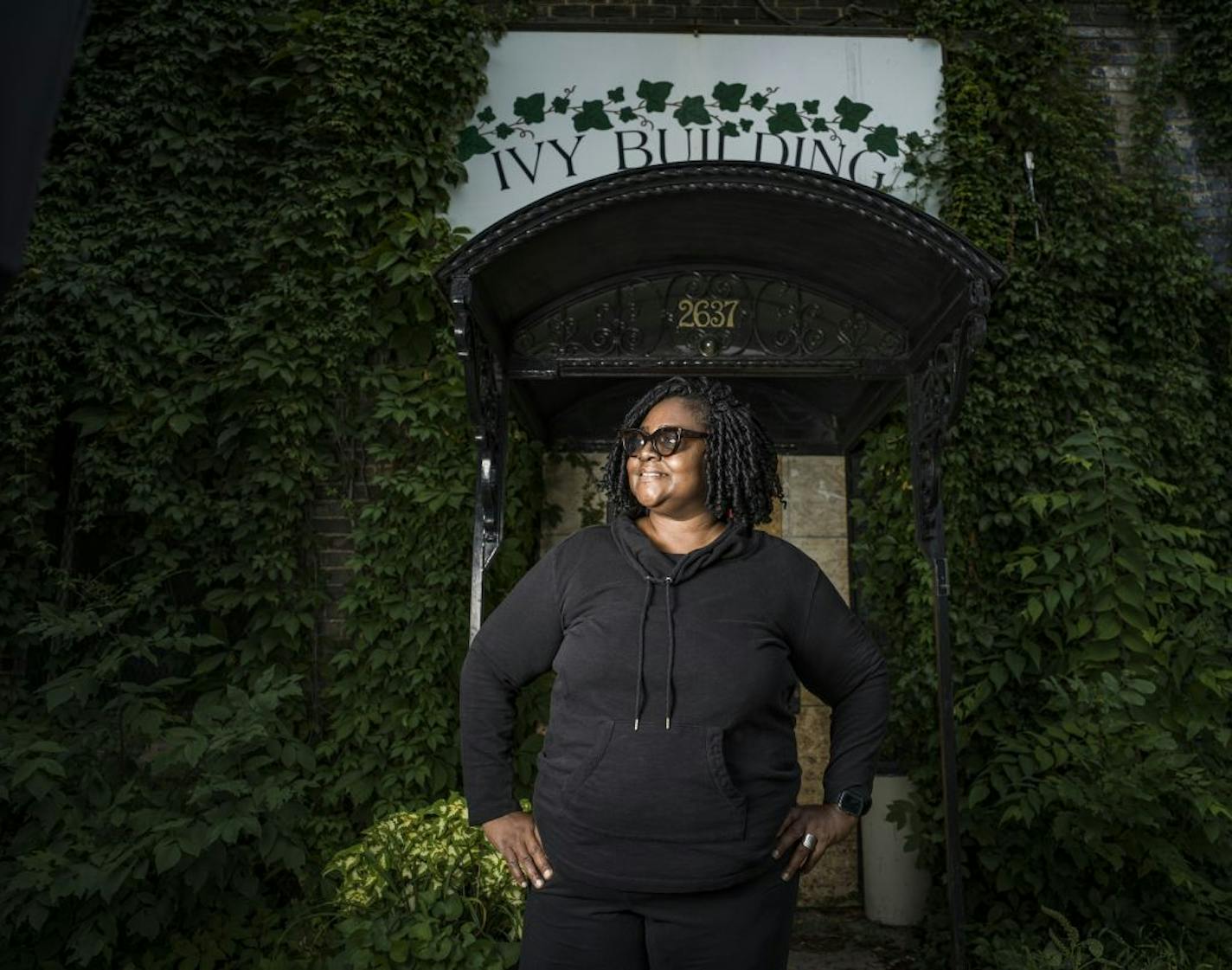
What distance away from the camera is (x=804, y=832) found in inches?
78.7

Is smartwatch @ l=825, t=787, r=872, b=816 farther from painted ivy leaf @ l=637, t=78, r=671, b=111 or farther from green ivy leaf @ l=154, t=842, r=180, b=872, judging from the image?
painted ivy leaf @ l=637, t=78, r=671, b=111

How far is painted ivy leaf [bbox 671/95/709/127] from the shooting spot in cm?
532

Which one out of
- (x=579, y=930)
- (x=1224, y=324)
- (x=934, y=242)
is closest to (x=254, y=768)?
(x=579, y=930)

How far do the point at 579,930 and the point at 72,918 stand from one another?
2.88 m

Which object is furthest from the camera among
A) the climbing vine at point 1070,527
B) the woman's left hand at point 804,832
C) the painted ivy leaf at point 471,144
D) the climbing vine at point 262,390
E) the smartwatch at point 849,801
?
the painted ivy leaf at point 471,144

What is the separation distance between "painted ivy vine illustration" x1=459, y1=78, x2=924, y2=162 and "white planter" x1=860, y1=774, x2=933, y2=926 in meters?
3.54

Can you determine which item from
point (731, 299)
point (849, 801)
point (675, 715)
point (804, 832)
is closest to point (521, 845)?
point (675, 715)

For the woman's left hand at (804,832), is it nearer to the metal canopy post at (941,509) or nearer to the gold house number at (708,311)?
the metal canopy post at (941,509)

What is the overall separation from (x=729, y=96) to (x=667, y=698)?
14.5 feet

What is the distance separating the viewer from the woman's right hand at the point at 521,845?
2010 mm

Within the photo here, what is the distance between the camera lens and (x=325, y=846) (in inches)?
179

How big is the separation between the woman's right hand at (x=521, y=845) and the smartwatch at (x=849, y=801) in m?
0.66

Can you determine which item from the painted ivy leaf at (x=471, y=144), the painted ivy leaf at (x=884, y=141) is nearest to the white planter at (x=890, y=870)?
the painted ivy leaf at (x=884, y=141)

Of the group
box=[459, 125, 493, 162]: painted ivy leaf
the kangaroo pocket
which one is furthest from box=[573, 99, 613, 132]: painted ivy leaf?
the kangaroo pocket
